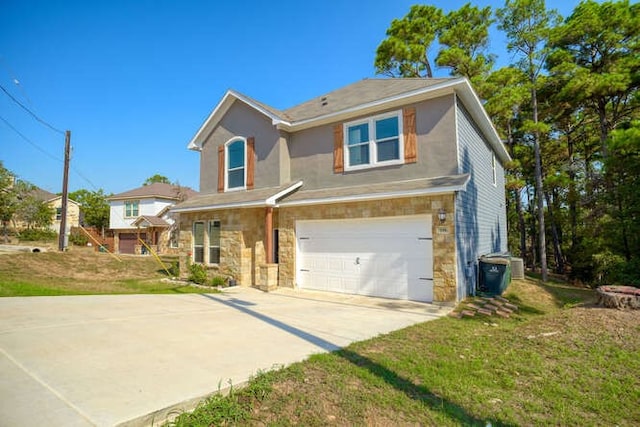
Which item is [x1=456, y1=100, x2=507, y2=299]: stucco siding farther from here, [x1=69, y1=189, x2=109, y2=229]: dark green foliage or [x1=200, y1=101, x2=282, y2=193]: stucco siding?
Answer: [x1=69, y1=189, x2=109, y2=229]: dark green foliage

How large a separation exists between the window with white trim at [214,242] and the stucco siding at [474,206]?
8.51 metres

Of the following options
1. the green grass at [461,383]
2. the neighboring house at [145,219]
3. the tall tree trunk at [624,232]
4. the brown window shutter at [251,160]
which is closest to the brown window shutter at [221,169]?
the brown window shutter at [251,160]

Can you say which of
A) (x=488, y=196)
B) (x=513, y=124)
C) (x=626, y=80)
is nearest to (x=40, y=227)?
(x=488, y=196)

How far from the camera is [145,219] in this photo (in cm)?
2798

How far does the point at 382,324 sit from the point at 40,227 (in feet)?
130

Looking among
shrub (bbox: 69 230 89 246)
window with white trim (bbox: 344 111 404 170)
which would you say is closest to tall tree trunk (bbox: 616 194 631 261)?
window with white trim (bbox: 344 111 404 170)

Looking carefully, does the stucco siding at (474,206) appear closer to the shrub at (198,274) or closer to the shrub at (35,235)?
the shrub at (198,274)

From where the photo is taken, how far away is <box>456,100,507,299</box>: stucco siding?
8742 millimetres

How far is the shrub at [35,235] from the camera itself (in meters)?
30.2

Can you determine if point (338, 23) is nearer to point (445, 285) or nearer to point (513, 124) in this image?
point (445, 285)

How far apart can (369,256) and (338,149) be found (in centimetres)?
368

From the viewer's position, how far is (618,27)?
1476 cm

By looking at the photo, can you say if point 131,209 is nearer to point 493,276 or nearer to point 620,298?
point 493,276

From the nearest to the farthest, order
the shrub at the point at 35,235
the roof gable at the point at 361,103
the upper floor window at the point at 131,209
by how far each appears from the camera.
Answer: the roof gable at the point at 361,103
the shrub at the point at 35,235
the upper floor window at the point at 131,209
